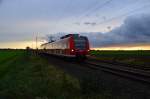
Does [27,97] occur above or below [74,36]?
below

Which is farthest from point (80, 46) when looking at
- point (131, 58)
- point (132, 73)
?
point (132, 73)

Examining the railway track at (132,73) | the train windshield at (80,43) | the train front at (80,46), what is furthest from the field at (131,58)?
the railway track at (132,73)

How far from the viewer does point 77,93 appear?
1284 cm

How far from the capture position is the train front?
38125mm

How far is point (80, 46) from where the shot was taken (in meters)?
39.1

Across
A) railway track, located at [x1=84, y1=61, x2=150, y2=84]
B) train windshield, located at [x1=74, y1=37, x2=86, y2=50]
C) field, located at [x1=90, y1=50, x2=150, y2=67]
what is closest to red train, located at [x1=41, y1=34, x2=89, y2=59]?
train windshield, located at [x1=74, y1=37, x2=86, y2=50]

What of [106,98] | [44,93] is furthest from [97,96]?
[44,93]

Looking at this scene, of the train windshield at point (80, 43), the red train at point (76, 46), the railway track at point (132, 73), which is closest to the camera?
the railway track at point (132, 73)

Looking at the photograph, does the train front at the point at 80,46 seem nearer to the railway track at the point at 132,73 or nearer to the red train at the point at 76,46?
the red train at the point at 76,46

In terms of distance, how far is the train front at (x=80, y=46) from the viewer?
125 feet

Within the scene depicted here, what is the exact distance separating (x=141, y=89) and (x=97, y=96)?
2.78 m

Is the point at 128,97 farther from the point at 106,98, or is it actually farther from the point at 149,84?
the point at 149,84

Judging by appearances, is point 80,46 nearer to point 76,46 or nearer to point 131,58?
point 76,46

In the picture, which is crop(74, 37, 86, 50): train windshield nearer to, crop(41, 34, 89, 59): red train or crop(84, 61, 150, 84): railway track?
crop(41, 34, 89, 59): red train
